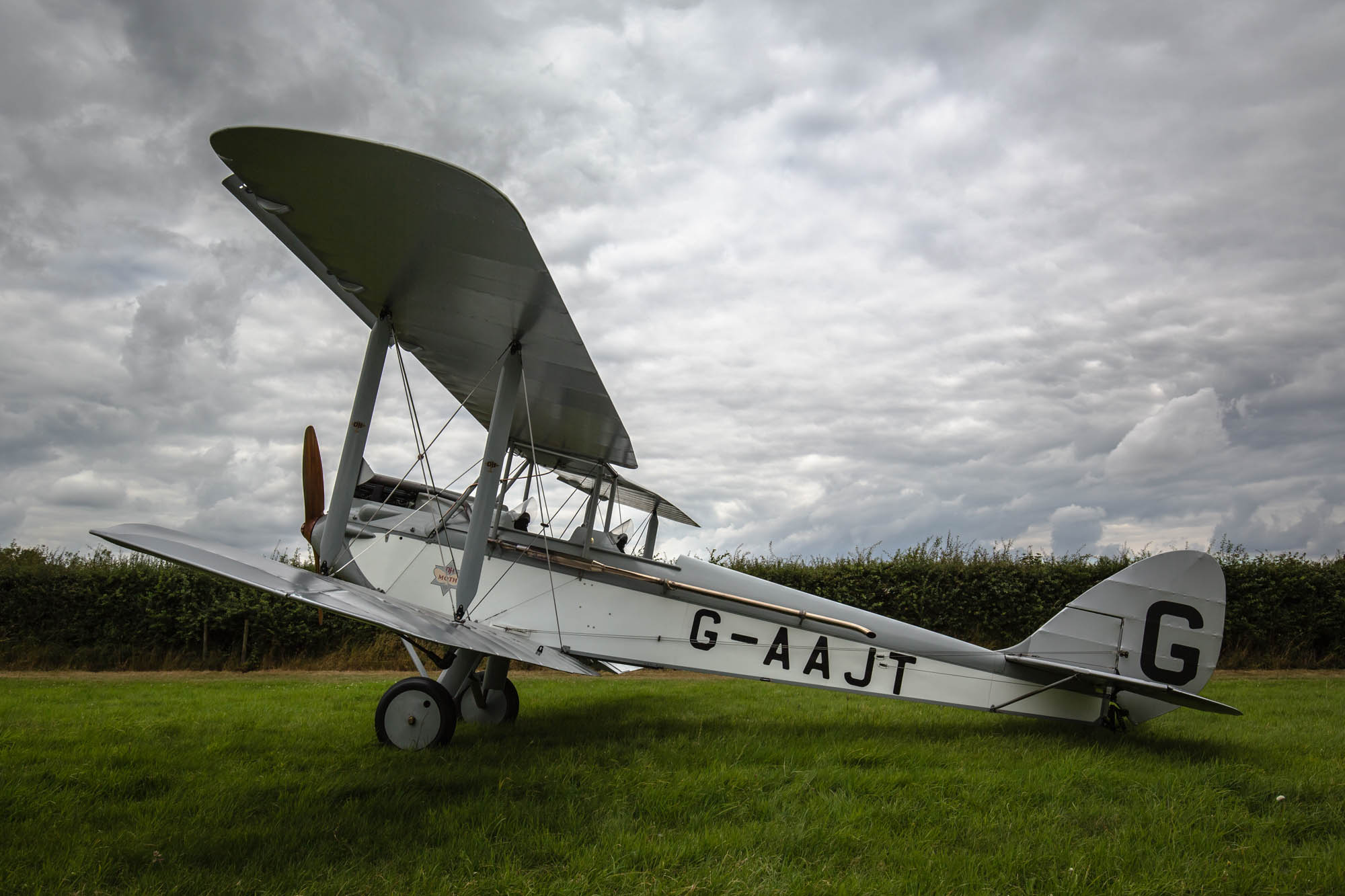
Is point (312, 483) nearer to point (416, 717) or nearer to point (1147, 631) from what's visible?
point (416, 717)

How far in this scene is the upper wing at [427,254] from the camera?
12.1ft

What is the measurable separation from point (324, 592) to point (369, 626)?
363 inches

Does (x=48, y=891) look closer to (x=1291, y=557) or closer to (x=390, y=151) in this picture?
(x=390, y=151)

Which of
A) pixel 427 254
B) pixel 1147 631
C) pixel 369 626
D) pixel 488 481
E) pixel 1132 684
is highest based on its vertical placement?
pixel 427 254

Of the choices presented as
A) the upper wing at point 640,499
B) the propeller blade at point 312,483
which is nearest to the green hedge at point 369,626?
the upper wing at point 640,499

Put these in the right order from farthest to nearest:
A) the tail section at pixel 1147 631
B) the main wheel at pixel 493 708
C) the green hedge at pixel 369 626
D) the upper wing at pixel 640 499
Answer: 1. the green hedge at pixel 369 626
2. the upper wing at pixel 640 499
3. the main wheel at pixel 493 708
4. the tail section at pixel 1147 631

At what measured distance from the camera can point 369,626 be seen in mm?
12734

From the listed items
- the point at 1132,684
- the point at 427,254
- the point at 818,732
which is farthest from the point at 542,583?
the point at 1132,684

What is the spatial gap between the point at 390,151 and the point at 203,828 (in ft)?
10.5

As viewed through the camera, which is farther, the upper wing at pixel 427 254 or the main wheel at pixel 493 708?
the main wheel at pixel 493 708

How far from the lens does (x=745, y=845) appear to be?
3.22 m

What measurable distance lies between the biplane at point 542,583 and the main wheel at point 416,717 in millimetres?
12

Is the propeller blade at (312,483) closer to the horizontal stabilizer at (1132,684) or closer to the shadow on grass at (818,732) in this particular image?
the shadow on grass at (818,732)

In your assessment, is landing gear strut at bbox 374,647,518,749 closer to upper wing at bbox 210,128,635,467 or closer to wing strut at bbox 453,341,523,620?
wing strut at bbox 453,341,523,620
